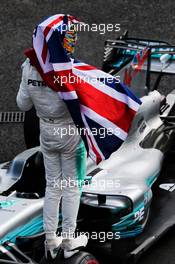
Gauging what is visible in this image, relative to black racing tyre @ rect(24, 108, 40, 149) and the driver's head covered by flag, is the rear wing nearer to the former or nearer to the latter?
black racing tyre @ rect(24, 108, 40, 149)

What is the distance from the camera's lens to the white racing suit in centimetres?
404

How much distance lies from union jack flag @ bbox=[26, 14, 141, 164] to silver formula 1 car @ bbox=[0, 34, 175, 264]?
2.07 ft

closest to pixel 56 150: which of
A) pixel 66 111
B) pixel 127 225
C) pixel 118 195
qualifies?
pixel 66 111

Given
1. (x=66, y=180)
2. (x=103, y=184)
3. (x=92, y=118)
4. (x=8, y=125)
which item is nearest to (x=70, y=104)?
(x=92, y=118)

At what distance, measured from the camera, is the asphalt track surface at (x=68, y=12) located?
26.6 ft

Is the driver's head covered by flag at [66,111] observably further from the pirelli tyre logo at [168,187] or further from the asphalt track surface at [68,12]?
the asphalt track surface at [68,12]

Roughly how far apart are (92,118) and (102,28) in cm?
438

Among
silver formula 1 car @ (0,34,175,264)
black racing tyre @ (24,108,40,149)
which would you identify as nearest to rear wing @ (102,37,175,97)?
silver formula 1 car @ (0,34,175,264)

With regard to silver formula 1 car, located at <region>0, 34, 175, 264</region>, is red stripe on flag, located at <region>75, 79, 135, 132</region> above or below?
above

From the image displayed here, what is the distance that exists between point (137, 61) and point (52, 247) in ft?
7.63

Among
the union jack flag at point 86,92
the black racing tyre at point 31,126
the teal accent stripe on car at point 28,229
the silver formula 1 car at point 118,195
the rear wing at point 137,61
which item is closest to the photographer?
the union jack flag at point 86,92

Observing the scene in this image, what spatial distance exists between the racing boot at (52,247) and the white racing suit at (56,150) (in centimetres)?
3

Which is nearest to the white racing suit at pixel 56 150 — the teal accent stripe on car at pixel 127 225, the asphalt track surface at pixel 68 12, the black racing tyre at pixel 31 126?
the teal accent stripe on car at pixel 127 225

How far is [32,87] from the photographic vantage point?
13.4 ft
